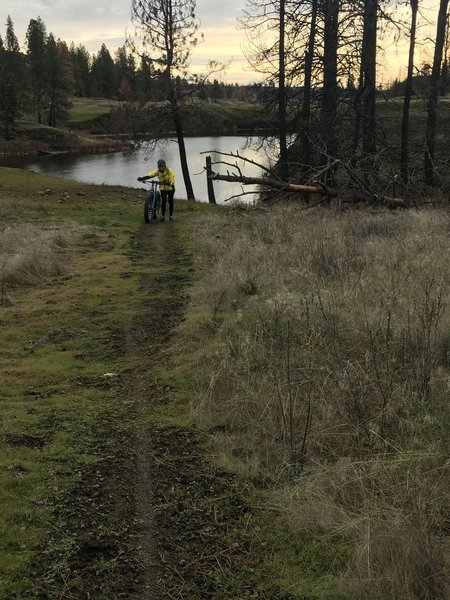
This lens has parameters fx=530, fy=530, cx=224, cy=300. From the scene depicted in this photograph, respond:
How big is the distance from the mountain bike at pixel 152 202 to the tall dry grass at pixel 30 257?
3398 millimetres

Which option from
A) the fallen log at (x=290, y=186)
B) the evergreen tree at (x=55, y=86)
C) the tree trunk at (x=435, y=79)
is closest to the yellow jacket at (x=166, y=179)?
the fallen log at (x=290, y=186)

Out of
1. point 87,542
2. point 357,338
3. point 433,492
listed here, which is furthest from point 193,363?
point 433,492

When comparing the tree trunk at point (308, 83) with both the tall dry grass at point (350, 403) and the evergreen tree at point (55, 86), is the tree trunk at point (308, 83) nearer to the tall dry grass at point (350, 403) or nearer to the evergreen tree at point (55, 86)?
the tall dry grass at point (350, 403)

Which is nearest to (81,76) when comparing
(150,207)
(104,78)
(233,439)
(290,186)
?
(104,78)

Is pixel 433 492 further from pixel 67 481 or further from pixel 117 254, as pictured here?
pixel 117 254

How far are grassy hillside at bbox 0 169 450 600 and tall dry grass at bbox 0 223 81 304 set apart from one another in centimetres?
124

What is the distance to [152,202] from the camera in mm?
16891

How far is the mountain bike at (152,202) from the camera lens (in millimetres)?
16672

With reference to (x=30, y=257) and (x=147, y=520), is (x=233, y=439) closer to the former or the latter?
(x=147, y=520)

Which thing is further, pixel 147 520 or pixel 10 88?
pixel 10 88

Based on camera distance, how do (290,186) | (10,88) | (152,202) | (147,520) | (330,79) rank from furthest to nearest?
(10,88)
(330,79)
(152,202)
(290,186)
(147,520)

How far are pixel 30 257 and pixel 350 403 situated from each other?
7871mm

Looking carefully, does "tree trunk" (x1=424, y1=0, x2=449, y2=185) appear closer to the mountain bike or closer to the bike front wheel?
the mountain bike

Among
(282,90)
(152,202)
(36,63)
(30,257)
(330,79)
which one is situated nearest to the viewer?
(30,257)
